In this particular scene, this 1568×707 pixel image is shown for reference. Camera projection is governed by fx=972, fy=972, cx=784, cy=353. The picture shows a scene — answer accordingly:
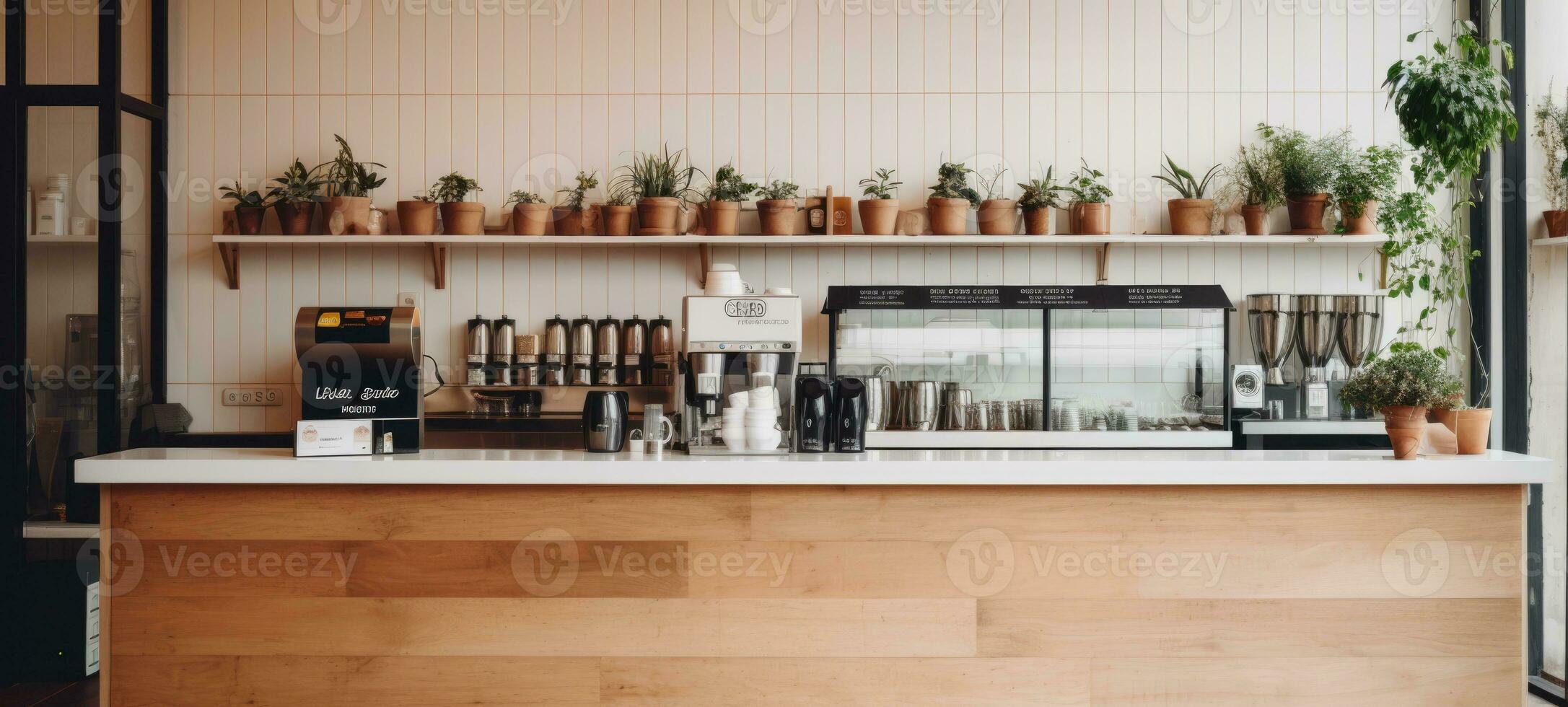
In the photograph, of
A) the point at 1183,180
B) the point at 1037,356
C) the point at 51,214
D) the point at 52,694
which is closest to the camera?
the point at 52,694

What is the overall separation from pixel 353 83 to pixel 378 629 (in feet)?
8.94

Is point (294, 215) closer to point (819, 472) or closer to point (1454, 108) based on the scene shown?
point (819, 472)

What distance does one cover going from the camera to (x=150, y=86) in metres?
4.21

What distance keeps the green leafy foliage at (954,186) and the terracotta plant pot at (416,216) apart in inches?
83.0

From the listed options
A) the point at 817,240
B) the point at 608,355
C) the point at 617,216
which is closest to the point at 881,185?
the point at 817,240

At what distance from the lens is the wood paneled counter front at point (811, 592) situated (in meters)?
2.50

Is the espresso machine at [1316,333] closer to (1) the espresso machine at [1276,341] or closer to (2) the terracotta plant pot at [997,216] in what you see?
(1) the espresso machine at [1276,341]

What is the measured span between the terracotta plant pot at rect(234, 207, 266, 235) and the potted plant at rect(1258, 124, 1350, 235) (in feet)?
14.1

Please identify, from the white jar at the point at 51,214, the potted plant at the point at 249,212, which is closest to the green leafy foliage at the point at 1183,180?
the potted plant at the point at 249,212

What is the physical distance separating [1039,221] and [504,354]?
7.64 ft

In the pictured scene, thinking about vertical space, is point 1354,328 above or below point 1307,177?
below

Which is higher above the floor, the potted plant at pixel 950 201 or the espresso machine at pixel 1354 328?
the potted plant at pixel 950 201

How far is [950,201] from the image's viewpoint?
3990mm

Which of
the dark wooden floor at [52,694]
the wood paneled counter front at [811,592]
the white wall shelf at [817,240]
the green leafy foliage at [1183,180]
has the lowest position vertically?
the dark wooden floor at [52,694]
